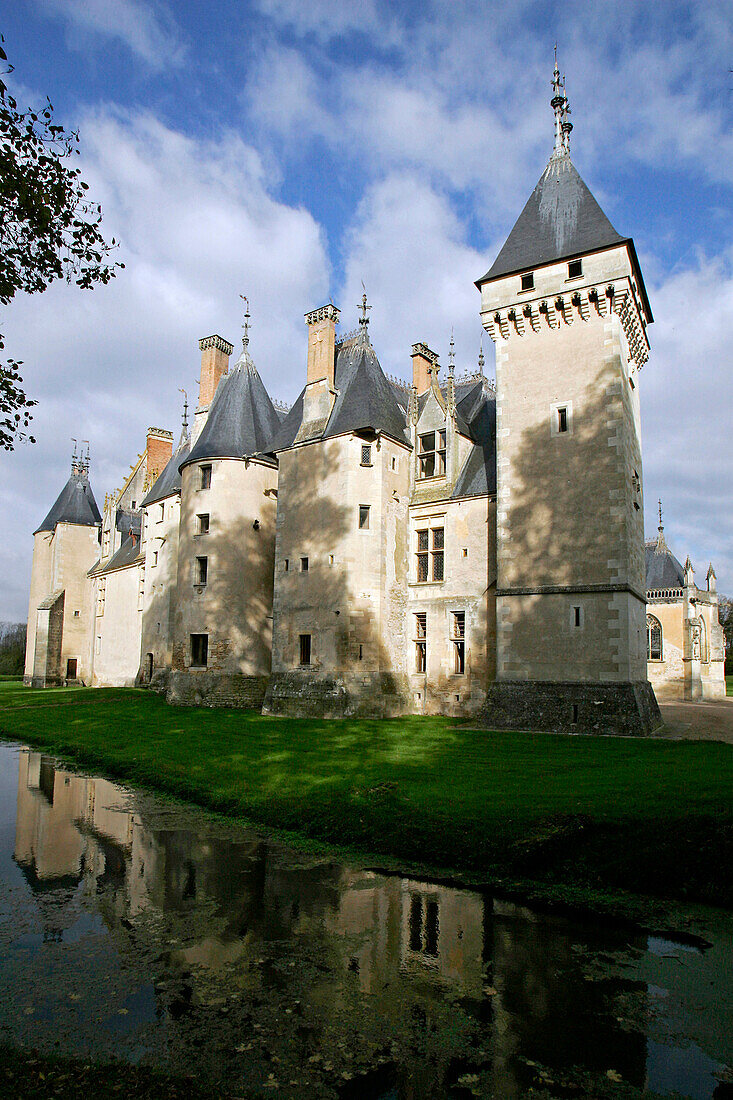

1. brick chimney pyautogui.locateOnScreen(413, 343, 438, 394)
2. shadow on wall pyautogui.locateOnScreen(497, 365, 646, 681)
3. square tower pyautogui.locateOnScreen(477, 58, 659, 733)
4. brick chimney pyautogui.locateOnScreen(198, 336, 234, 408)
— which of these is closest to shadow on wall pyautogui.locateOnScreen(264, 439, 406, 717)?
square tower pyautogui.locateOnScreen(477, 58, 659, 733)

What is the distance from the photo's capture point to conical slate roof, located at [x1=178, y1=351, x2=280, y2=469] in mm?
29172

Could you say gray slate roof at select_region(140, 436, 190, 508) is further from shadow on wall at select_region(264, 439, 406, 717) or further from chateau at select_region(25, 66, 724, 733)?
shadow on wall at select_region(264, 439, 406, 717)

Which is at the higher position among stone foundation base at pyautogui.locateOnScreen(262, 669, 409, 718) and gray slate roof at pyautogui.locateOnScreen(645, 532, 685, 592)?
gray slate roof at pyautogui.locateOnScreen(645, 532, 685, 592)

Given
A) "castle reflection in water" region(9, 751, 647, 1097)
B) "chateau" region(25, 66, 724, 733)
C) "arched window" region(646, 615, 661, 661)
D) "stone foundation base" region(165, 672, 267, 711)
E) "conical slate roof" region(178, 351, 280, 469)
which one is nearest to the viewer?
"castle reflection in water" region(9, 751, 647, 1097)

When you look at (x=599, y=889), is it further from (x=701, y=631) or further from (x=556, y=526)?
(x=701, y=631)

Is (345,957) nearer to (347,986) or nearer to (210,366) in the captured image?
(347,986)

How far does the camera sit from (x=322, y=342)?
2716cm

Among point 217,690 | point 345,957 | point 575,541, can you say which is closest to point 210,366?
point 217,690

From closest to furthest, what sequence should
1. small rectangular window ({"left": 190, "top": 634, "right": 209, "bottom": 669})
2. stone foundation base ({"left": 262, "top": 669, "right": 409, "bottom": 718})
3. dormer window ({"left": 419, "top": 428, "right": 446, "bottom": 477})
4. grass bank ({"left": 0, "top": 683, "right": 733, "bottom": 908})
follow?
grass bank ({"left": 0, "top": 683, "right": 733, "bottom": 908}) → stone foundation base ({"left": 262, "top": 669, "right": 409, "bottom": 718}) → dormer window ({"left": 419, "top": 428, "right": 446, "bottom": 477}) → small rectangular window ({"left": 190, "top": 634, "right": 209, "bottom": 669})

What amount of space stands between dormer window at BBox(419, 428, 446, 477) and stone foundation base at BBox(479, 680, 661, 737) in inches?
356

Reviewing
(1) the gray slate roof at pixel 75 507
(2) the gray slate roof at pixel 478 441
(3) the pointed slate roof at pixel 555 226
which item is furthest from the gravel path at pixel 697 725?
(1) the gray slate roof at pixel 75 507

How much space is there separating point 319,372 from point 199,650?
40.5 ft

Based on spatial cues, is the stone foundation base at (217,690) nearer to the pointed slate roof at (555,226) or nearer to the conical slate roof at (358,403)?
the conical slate roof at (358,403)

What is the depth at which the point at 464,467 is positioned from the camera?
2578cm
